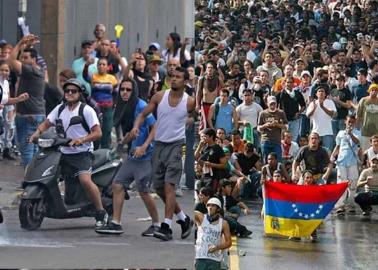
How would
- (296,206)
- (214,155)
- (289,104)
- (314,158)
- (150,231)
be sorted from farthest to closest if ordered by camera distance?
1. (289,104)
2. (314,158)
3. (296,206)
4. (214,155)
5. (150,231)

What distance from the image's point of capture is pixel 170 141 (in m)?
5.39

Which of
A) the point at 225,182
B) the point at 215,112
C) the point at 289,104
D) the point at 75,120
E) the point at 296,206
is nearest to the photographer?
the point at 75,120

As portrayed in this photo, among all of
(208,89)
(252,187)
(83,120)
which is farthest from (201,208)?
(83,120)

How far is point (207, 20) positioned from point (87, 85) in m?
A: 10.4

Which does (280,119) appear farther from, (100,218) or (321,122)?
(100,218)

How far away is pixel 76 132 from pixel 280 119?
274 inches

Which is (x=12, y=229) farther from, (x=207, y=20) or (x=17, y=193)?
(x=207, y=20)

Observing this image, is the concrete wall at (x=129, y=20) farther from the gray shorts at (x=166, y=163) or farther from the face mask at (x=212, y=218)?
the face mask at (x=212, y=218)

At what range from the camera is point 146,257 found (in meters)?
5.33

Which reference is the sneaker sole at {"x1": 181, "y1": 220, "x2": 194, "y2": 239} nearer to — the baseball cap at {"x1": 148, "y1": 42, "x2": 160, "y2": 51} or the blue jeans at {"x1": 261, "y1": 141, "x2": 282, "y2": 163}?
the baseball cap at {"x1": 148, "y1": 42, "x2": 160, "y2": 51}

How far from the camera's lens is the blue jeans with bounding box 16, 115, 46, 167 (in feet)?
18.1

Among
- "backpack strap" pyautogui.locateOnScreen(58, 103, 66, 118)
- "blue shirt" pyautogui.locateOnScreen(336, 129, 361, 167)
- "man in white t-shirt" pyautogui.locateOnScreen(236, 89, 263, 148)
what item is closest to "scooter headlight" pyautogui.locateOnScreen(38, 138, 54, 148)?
"backpack strap" pyautogui.locateOnScreen(58, 103, 66, 118)

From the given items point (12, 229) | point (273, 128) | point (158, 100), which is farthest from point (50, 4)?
point (273, 128)

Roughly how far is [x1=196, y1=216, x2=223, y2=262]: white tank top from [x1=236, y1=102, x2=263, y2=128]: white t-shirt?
385 cm
